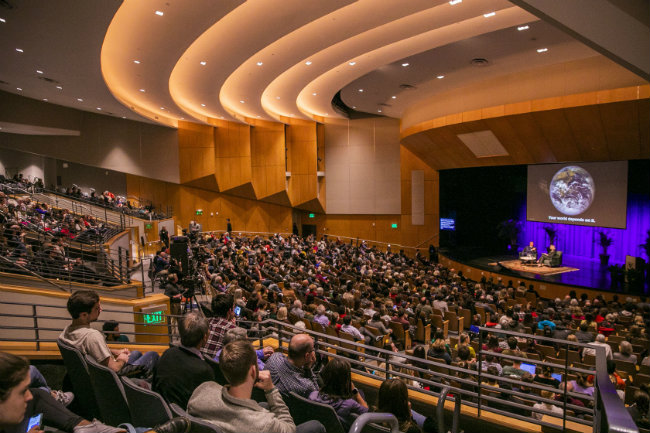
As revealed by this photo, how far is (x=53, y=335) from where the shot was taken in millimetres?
6871

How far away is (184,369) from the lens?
268 cm

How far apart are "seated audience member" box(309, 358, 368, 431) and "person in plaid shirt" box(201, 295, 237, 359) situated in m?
1.29

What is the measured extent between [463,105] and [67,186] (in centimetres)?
2189

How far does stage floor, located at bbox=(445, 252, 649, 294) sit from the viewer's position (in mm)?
13305

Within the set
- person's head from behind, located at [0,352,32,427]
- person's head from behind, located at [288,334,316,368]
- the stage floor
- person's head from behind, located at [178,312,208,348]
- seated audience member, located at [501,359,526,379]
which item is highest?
person's head from behind, located at [0,352,32,427]

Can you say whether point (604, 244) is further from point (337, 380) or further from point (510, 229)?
point (337, 380)

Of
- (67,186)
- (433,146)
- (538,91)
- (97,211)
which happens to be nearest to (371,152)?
(433,146)

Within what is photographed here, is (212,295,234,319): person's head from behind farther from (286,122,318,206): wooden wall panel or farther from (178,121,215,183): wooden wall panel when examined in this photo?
(178,121,215,183): wooden wall panel

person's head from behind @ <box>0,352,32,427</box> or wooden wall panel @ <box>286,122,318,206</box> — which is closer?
person's head from behind @ <box>0,352,32,427</box>

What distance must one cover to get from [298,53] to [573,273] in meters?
12.5

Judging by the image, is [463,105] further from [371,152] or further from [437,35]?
[371,152]

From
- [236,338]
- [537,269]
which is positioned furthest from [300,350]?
[537,269]

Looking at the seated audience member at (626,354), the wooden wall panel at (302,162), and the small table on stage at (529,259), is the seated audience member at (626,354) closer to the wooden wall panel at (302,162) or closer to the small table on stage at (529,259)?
the small table on stage at (529,259)

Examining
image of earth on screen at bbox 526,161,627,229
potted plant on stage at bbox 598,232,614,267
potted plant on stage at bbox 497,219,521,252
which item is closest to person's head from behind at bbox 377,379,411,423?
image of earth on screen at bbox 526,161,627,229
